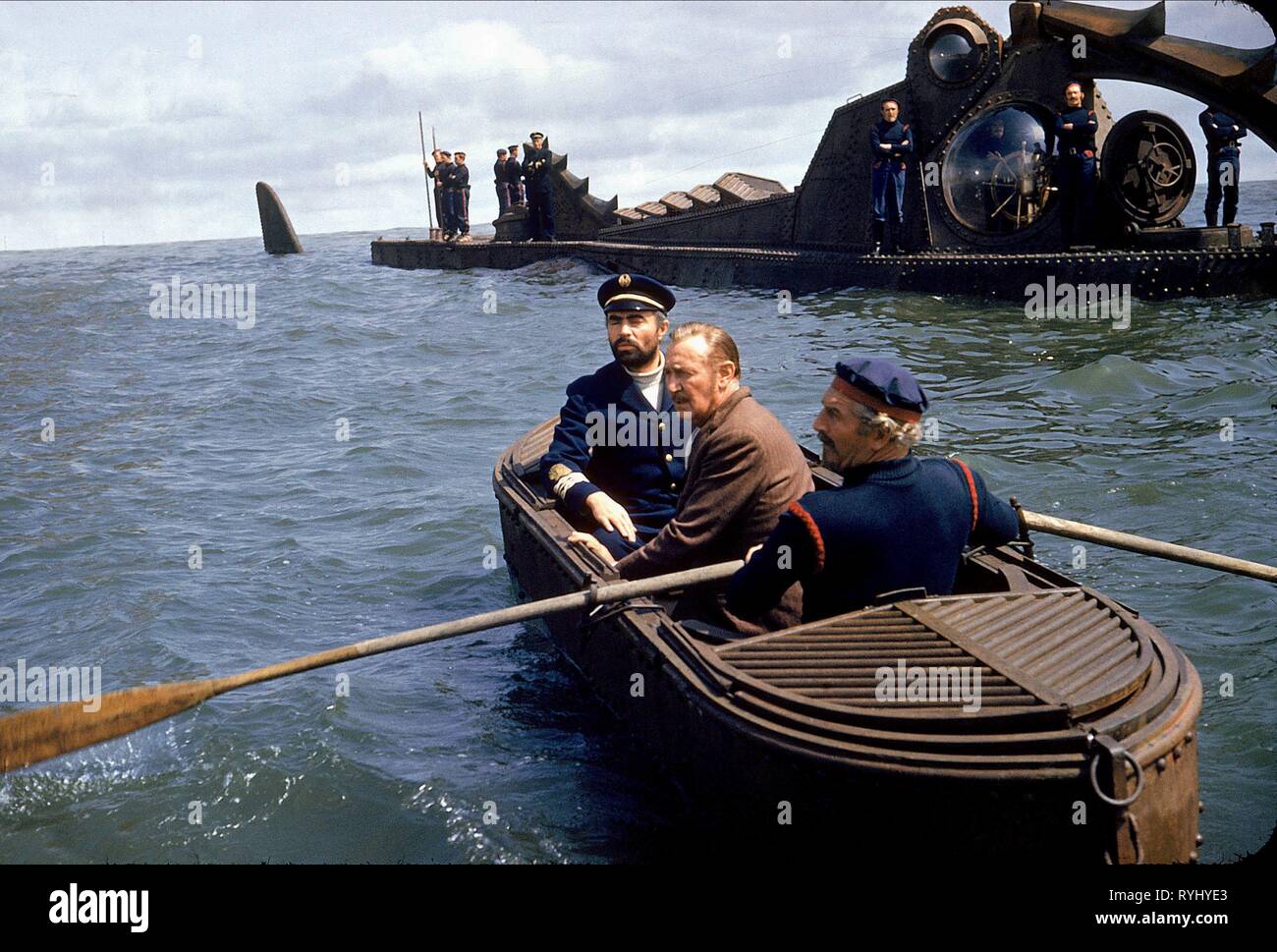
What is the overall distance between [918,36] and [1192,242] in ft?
15.9

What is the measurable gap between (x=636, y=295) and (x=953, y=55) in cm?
1254

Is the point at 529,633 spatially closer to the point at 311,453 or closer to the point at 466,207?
the point at 311,453

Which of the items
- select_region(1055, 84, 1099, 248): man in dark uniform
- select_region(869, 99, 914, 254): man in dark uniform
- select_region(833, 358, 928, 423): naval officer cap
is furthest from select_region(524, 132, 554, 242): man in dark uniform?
select_region(833, 358, 928, 423): naval officer cap

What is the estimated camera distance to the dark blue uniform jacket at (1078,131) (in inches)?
602

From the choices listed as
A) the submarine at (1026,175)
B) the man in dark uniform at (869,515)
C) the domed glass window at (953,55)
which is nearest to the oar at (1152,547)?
the man in dark uniform at (869,515)

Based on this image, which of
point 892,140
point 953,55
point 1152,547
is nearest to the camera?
point 1152,547

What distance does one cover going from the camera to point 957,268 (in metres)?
16.6

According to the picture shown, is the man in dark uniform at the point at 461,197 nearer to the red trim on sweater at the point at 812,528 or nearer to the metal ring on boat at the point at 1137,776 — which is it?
the red trim on sweater at the point at 812,528

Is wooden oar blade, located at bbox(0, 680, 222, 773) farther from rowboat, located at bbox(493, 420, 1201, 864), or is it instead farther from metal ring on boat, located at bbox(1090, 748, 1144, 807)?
metal ring on boat, located at bbox(1090, 748, 1144, 807)

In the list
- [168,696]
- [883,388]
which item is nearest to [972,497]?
[883,388]

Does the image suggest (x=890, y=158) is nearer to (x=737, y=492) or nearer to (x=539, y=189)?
(x=539, y=189)

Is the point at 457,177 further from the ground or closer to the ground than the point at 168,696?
further from the ground

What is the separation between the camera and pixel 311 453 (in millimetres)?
12828

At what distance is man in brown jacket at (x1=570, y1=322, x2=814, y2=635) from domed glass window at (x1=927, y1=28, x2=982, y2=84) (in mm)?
13358
